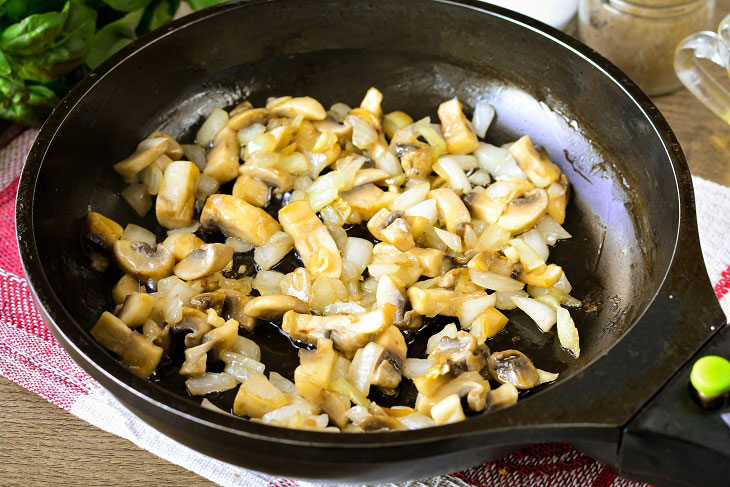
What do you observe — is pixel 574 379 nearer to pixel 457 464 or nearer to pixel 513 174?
pixel 457 464

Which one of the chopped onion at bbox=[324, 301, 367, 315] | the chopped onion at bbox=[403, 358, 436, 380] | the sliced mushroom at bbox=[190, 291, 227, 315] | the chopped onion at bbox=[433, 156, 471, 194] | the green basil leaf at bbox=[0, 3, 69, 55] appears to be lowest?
the chopped onion at bbox=[403, 358, 436, 380]

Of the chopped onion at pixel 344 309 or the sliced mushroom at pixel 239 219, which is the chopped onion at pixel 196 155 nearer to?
the sliced mushroom at pixel 239 219

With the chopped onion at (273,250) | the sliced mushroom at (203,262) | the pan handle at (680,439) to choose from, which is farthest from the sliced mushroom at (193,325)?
the pan handle at (680,439)

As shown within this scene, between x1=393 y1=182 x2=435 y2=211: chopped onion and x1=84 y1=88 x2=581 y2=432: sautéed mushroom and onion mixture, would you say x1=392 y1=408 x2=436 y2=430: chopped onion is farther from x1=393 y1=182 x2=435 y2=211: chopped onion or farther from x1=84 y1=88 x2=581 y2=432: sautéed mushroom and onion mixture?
x1=393 y1=182 x2=435 y2=211: chopped onion

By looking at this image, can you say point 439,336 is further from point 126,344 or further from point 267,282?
point 126,344

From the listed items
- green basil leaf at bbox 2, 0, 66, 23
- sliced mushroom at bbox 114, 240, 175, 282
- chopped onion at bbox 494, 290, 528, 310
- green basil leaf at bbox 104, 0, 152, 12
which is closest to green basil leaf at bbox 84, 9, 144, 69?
green basil leaf at bbox 104, 0, 152, 12

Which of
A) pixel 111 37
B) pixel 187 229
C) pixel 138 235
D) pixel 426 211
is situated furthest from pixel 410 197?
pixel 111 37
